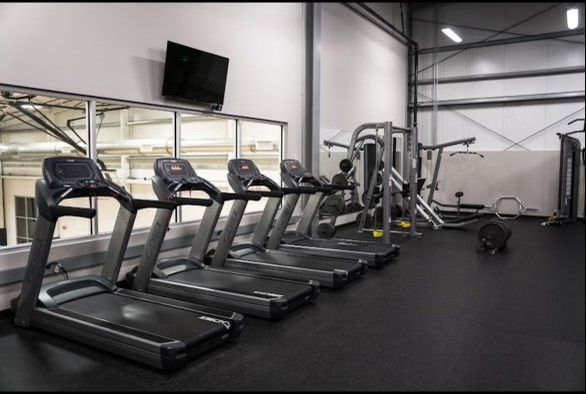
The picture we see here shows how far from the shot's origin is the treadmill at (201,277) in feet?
12.5

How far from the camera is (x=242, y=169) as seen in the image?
5.37m

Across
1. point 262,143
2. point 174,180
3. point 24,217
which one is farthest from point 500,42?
point 24,217

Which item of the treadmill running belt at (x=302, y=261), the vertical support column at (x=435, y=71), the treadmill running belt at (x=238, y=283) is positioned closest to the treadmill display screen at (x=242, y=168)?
the treadmill running belt at (x=302, y=261)

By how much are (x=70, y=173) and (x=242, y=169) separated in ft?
7.10

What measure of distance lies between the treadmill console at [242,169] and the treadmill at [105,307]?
154cm

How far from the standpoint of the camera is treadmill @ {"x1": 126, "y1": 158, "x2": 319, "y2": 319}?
12.5ft

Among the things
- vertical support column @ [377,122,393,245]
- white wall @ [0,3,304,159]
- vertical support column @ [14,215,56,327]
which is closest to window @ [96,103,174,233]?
white wall @ [0,3,304,159]

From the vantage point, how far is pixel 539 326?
98cm

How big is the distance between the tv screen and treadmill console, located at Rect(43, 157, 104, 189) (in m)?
1.64

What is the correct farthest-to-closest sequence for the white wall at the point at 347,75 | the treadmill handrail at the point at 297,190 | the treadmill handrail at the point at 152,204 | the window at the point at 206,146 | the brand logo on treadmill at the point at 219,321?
the white wall at the point at 347,75
the window at the point at 206,146
the treadmill handrail at the point at 297,190
the treadmill handrail at the point at 152,204
the brand logo on treadmill at the point at 219,321

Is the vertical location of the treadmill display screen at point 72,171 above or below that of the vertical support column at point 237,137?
below

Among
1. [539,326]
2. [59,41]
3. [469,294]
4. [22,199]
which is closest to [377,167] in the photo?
[469,294]

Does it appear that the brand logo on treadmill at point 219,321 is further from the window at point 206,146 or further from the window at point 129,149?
the window at point 129,149

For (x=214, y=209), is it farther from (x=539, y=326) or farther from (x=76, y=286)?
(x=539, y=326)
